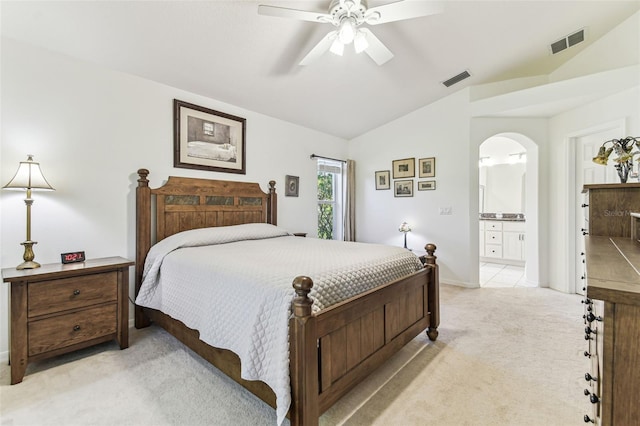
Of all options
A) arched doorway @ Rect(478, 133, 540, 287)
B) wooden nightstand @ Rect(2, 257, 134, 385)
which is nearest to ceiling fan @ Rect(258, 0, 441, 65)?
wooden nightstand @ Rect(2, 257, 134, 385)

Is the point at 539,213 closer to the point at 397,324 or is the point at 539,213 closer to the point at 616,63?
the point at 616,63

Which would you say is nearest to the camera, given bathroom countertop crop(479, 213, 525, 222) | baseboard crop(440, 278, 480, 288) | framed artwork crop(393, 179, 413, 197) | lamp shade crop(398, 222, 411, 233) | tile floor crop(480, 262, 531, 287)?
baseboard crop(440, 278, 480, 288)

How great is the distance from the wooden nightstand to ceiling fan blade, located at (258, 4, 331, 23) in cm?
220

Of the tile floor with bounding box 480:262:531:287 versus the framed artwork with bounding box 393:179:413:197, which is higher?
the framed artwork with bounding box 393:179:413:197

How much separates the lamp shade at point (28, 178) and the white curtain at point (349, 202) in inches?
154

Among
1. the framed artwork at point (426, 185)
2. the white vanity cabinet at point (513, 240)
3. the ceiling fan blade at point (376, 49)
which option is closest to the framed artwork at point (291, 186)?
the framed artwork at point (426, 185)

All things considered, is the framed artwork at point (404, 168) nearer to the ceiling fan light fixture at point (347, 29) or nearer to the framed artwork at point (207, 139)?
the framed artwork at point (207, 139)

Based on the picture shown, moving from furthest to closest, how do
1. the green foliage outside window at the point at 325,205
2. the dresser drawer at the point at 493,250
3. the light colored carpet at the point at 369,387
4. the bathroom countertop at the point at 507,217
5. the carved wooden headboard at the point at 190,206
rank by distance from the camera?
1. the dresser drawer at the point at 493,250
2. the bathroom countertop at the point at 507,217
3. the green foliage outside window at the point at 325,205
4. the carved wooden headboard at the point at 190,206
5. the light colored carpet at the point at 369,387

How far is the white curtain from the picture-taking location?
5141mm

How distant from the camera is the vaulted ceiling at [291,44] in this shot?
7.09 feet

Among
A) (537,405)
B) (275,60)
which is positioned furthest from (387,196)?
(537,405)

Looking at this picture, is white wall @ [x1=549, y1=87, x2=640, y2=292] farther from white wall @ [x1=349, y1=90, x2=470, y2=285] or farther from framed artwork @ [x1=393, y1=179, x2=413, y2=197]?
framed artwork @ [x1=393, y1=179, x2=413, y2=197]

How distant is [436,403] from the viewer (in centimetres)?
170

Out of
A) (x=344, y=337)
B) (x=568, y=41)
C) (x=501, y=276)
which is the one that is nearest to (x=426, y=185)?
(x=501, y=276)
